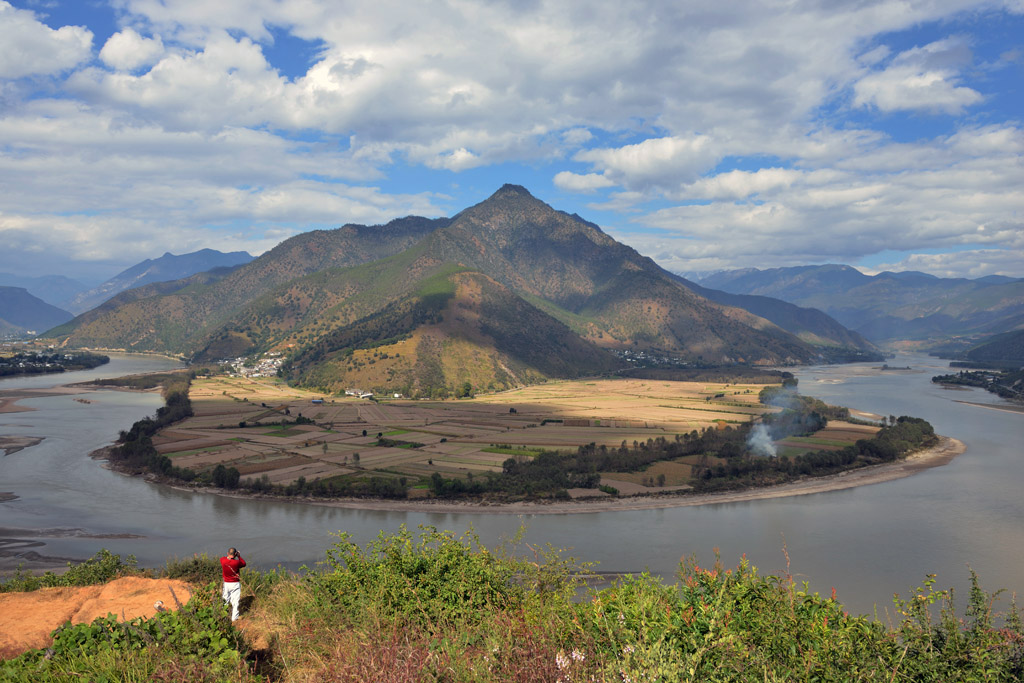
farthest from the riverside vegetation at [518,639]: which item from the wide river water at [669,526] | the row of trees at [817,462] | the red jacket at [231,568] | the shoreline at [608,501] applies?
the row of trees at [817,462]

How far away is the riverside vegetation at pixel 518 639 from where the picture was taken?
927 centimetres

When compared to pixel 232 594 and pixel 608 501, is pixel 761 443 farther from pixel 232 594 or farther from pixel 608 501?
pixel 232 594

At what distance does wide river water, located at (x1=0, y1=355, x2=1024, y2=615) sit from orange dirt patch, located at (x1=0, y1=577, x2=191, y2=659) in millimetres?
21102

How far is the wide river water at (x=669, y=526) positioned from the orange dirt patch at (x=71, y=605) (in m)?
21.1

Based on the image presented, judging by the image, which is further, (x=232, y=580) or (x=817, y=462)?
(x=817, y=462)

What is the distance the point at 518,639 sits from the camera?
10141 millimetres

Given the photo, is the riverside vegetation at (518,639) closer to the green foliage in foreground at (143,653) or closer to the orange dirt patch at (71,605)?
the green foliage in foreground at (143,653)

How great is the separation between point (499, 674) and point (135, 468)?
72840mm

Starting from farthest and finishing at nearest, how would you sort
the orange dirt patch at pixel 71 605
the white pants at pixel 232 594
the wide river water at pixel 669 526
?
1. the wide river water at pixel 669 526
2. the orange dirt patch at pixel 71 605
3. the white pants at pixel 232 594

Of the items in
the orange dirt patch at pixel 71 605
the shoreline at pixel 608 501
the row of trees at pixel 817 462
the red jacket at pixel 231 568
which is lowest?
Result: the shoreline at pixel 608 501

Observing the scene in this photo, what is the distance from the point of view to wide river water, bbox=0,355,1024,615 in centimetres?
4194

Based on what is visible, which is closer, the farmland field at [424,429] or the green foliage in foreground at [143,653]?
the green foliage in foreground at [143,653]

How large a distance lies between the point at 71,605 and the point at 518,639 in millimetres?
18915

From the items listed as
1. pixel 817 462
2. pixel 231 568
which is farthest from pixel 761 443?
pixel 231 568
